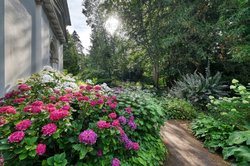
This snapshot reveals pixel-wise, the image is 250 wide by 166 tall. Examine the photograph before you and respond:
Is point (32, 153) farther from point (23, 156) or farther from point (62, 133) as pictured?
point (62, 133)

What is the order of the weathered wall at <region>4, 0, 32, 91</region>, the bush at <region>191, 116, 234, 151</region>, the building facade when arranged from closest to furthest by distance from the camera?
1. the building facade
2. the weathered wall at <region>4, 0, 32, 91</region>
3. the bush at <region>191, 116, 234, 151</region>

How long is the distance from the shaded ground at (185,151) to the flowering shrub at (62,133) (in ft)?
2.57

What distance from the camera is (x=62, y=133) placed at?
83.0 inches

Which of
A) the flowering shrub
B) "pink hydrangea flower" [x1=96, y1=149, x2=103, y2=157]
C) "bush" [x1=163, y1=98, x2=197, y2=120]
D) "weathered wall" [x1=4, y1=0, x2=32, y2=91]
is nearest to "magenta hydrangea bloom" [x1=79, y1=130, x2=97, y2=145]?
the flowering shrub

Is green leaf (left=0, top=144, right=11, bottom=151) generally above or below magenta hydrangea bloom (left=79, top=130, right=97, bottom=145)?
below

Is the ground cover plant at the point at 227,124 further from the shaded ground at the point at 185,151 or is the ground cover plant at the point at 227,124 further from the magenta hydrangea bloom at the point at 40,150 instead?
the magenta hydrangea bloom at the point at 40,150

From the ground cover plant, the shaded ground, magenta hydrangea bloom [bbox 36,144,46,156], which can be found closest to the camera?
magenta hydrangea bloom [bbox 36,144,46,156]

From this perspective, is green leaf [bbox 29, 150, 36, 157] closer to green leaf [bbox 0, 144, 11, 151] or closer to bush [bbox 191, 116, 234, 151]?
green leaf [bbox 0, 144, 11, 151]

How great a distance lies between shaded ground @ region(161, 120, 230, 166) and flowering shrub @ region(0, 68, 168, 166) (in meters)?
0.78

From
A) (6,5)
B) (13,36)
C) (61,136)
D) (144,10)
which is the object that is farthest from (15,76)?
(144,10)

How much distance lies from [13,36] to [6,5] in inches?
22.2

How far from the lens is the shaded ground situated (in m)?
3.39

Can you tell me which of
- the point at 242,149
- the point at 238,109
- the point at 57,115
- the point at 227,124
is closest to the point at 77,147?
the point at 57,115

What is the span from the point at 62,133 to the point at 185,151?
260 cm
